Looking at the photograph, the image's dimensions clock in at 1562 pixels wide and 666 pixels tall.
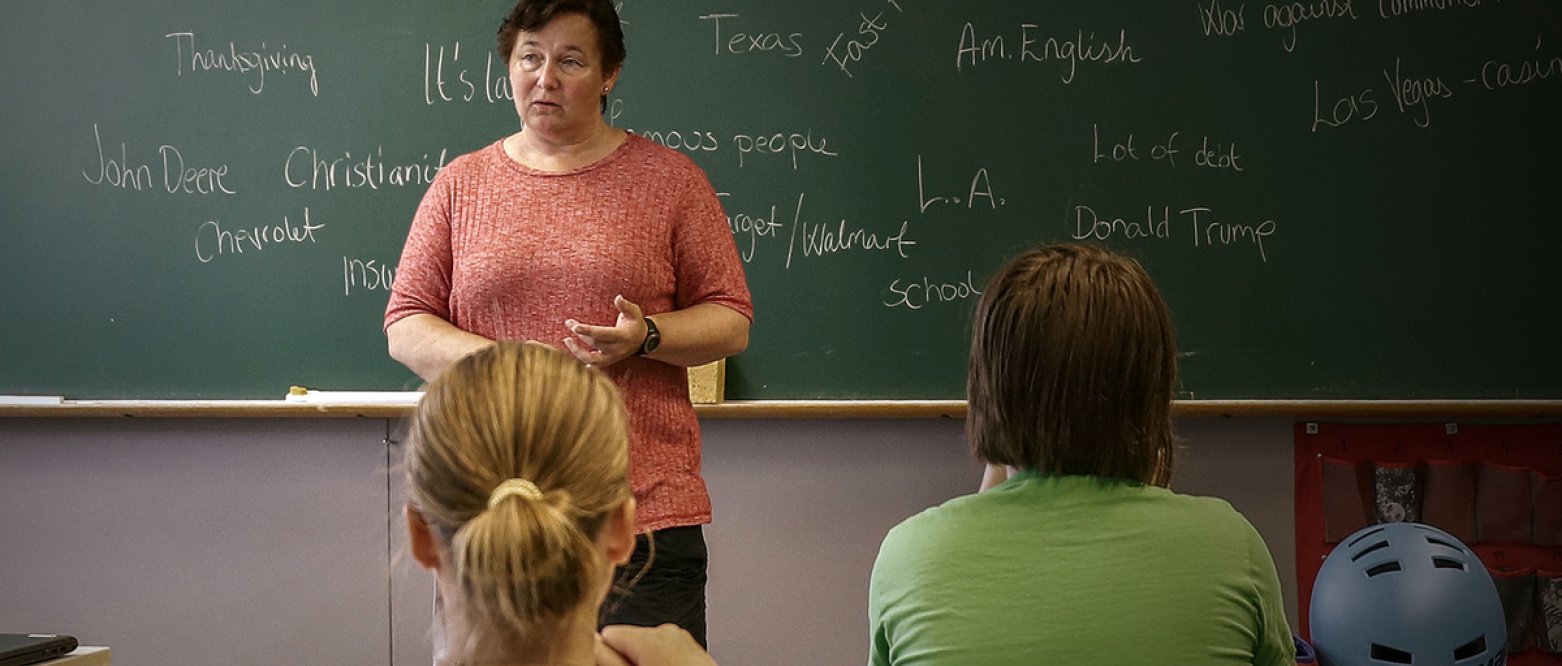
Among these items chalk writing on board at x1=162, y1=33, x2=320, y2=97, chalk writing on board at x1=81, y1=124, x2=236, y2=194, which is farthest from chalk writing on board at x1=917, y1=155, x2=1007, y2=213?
chalk writing on board at x1=81, y1=124, x2=236, y2=194

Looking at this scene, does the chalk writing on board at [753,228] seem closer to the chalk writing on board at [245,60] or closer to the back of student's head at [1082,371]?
the chalk writing on board at [245,60]

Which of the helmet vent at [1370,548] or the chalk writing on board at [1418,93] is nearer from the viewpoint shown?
the helmet vent at [1370,548]

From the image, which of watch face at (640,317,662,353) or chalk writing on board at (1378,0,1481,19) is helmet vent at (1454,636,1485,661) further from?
watch face at (640,317,662,353)

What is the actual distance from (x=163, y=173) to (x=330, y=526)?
2.96 ft

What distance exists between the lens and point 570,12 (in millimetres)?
2119

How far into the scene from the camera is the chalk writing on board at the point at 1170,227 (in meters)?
3.08

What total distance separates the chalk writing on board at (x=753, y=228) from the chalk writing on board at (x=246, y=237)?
955 mm

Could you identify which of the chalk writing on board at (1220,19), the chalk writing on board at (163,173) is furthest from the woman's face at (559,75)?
the chalk writing on board at (1220,19)

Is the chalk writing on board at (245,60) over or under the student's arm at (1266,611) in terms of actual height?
over

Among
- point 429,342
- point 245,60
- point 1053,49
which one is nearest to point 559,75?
point 429,342

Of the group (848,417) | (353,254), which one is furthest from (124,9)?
(848,417)

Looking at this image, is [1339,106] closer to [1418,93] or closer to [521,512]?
[1418,93]

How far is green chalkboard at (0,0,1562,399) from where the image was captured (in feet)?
10.0

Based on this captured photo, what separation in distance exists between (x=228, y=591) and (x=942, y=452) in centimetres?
171
